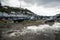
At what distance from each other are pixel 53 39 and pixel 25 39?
466 centimetres

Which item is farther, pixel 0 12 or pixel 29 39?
pixel 0 12

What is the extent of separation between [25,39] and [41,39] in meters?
2.71

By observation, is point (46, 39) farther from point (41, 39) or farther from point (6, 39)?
point (6, 39)

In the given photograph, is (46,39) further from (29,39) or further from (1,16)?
(1,16)

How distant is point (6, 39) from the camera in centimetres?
2302

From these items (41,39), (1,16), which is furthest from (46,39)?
(1,16)

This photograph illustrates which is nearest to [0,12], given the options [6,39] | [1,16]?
[1,16]

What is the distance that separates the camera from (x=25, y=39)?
22672 millimetres

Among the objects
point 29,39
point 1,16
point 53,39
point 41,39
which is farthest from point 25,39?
point 1,16

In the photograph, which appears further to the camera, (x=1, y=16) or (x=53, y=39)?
(x=1, y=16)

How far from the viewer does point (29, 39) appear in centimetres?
2266

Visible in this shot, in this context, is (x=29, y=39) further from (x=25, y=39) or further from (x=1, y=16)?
(x=1, y=16)

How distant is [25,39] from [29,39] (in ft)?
2.21

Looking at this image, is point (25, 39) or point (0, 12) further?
point (0, 12)
